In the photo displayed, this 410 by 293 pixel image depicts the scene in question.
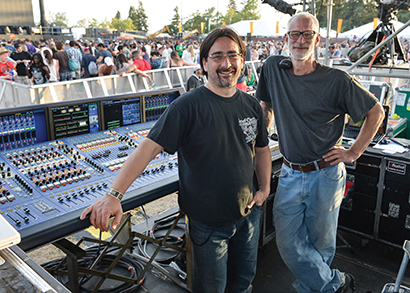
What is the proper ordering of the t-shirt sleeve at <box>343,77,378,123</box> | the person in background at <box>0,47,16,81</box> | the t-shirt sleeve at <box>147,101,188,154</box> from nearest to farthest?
the t-shirt sleeve at <box>147,101,188,154</box>, the t-shirt sleeve at <box>343,77,378,123</box>, the person in background at <box>0,47,16,81</box>

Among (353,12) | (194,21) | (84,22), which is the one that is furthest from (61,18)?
(353,12)

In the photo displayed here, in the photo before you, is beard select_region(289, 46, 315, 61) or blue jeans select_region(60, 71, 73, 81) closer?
beard select_region(289, 46, 315, 61)

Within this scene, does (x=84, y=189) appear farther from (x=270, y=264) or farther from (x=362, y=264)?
(x=362, y=264)

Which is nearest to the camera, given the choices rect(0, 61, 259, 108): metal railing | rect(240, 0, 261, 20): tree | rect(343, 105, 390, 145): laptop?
rect(343, 105, 390, 145): laptop

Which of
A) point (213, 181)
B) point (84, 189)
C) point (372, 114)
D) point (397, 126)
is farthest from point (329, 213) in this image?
point (397, 126)

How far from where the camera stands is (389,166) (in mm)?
3783

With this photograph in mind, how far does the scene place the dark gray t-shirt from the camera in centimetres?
261

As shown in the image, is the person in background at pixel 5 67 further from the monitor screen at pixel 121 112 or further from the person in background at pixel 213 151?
the person in background at pixel 213 151

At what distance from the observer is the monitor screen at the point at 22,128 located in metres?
2.79

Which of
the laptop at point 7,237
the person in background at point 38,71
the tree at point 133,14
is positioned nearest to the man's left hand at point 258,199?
the laptop at point 7,237

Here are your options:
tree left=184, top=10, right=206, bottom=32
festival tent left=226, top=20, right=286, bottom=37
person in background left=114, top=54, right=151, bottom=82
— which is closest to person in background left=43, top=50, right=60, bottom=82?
person in background left=114, top=54, right=151, bottom=82

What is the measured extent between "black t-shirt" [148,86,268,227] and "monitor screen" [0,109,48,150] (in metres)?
1.52

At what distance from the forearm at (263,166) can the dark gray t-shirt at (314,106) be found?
13.9 inches

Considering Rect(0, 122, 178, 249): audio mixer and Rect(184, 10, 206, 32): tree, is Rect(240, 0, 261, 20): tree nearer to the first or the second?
Rect(184, 10, 206, 32): tree
